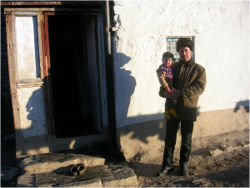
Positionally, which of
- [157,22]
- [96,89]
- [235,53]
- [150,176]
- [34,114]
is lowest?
[150,176]

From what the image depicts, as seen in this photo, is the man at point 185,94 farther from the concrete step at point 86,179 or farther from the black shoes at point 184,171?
the concrete step at point 86,179

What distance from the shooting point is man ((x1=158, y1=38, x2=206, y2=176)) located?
369 cm

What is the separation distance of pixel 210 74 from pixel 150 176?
2.45 metres

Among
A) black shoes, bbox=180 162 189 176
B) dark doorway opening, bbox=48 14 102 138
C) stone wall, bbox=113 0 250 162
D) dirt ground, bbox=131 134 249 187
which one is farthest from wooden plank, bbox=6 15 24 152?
black shoes, bbox=180 162 189 176

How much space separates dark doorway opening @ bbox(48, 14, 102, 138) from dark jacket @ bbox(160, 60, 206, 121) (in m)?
1.88

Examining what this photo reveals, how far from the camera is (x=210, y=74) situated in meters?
5.17

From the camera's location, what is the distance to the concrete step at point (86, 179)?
3.51 meters

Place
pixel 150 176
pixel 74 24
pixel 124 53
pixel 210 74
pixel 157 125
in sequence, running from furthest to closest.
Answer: pixel 74 24 < pixel 210 74 < pixel 157 125 < pixel 124 53 < pixel 150 176

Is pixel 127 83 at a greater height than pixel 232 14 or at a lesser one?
lesser

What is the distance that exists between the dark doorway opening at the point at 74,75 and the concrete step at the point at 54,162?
3.26 ft

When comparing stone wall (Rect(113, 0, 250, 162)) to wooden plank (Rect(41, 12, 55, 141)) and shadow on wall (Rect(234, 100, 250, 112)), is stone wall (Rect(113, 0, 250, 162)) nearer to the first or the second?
shadow on wall (Rect(234, 100, 250, 112))

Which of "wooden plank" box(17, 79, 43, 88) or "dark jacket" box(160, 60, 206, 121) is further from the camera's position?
"wooden plank" box(17, 79, 43, 88)

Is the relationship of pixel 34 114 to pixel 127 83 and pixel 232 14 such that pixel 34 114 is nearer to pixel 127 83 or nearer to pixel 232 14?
pixel 127 83

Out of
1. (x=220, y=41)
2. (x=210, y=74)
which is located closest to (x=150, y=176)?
(x=210, y=74)
